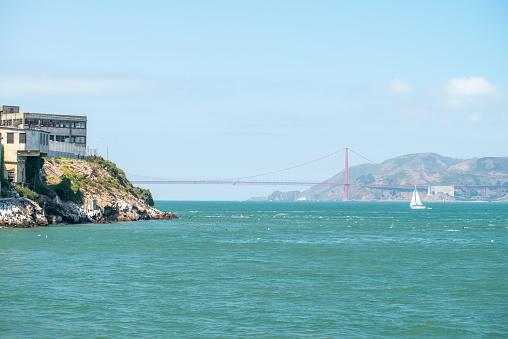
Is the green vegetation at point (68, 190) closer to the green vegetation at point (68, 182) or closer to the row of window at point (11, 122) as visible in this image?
the green vegetation at point (68, 182)

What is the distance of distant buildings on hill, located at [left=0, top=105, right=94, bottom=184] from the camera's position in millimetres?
69438

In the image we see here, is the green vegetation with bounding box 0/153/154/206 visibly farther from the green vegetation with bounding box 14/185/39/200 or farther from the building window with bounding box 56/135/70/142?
the building window with bounding box 56/135/70/142

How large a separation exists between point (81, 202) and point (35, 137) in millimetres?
12425

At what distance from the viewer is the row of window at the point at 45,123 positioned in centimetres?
10319

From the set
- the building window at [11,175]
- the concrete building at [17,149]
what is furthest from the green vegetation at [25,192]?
the building window at [11,175]

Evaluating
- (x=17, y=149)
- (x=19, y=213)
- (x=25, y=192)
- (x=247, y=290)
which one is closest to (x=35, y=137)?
(x=17, y=149)

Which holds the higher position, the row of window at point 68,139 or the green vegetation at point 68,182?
the row of window at point 68,139

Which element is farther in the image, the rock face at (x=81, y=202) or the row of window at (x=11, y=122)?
the row of window at (x=11, y=122)

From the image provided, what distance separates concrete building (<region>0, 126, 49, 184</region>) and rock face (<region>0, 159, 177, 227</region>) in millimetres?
4317

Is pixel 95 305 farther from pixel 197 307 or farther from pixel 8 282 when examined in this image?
pixel 8 282

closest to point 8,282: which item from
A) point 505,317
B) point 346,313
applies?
point 346,313

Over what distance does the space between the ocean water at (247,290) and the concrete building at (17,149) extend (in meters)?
17.3

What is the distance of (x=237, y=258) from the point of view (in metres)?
44.8

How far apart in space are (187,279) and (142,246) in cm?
1892
